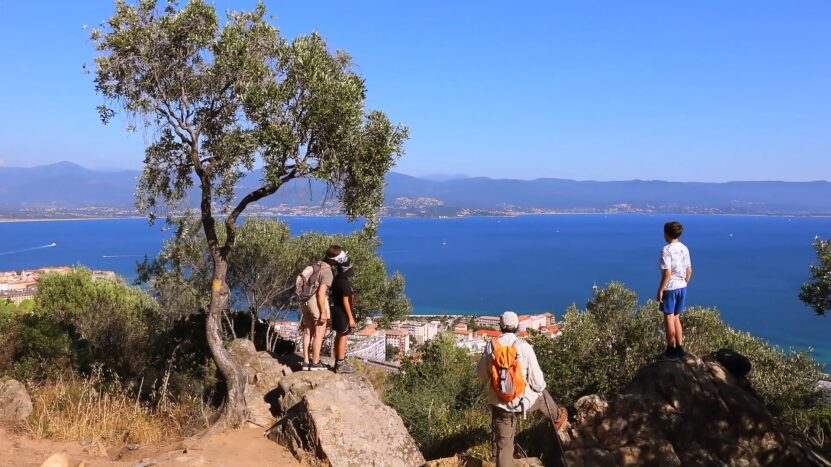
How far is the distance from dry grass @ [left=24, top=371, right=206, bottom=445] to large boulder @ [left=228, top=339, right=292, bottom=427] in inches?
28.1

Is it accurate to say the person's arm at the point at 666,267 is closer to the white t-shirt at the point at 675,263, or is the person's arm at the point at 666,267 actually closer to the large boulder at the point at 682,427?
the white t-shirt at the point at 675,263

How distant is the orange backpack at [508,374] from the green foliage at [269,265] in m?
12.6

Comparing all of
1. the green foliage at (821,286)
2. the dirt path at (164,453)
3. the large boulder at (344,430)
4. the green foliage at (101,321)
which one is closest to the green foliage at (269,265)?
the green foliage at (101,321)

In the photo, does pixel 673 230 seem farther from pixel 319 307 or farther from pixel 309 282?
pixel 309 282

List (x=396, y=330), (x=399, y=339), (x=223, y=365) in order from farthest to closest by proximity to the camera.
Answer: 1. (x=396, y=330)
2. (x=399, y=339)
3. (x=223, y=365)

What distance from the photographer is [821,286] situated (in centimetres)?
1359

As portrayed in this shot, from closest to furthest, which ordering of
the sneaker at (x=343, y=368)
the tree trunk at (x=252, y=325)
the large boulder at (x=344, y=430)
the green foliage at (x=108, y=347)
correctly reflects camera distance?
the large boulder at (x=344, y=430) < the sneaker at (x=343, y=368) < the green foliage at (x=108, y=347) < the tree trunk at (x=252, y=325)

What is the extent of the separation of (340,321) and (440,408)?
2930mm

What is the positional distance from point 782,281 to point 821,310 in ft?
333

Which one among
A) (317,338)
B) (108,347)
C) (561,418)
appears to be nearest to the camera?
(561,418)

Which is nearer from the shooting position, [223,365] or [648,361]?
[223,365]

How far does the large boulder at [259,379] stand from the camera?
26.7 feet

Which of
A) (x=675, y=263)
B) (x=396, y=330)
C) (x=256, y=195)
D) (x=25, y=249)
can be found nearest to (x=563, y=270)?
(x=396, y=330)

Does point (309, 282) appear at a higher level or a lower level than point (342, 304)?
higher
